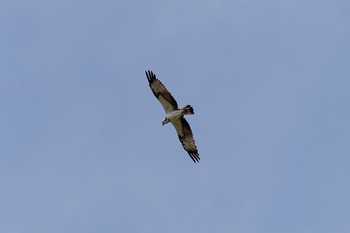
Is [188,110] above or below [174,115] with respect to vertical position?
below

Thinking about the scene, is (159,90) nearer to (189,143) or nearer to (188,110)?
(188,110)

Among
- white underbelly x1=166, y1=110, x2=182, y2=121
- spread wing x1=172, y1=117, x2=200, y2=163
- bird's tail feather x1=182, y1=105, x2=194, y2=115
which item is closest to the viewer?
bird's tail feather x1=182, y1=105, x2=194, y2=115

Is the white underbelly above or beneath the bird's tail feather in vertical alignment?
above

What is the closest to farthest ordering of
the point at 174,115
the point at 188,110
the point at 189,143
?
the point at 188,110, the point at 174,115, the point at 189,143

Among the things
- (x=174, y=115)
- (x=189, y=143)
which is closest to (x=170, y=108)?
(x=174, y=115)

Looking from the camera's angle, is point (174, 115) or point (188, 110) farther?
point (174, 115)

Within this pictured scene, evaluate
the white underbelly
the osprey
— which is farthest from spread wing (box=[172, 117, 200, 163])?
the white underbelly

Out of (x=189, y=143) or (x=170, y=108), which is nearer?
(x=170, y=108)

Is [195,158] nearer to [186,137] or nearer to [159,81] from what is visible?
[186,137]

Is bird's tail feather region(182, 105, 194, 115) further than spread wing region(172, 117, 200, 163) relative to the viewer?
No

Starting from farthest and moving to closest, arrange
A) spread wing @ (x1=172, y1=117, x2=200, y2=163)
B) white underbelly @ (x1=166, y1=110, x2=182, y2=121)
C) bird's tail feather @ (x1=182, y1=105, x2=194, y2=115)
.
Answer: spread wing @ (x1=172, y1=117, x2=200, y2=163)
white underbelly @ (x1=166, y1=110, x2=182, y2=121)
bird's tail feather @ (x1=182, y1=105, x2=194, y2=115)

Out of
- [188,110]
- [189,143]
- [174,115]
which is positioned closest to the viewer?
[188,110]

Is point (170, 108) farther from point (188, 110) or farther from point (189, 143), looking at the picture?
point (189, 143)

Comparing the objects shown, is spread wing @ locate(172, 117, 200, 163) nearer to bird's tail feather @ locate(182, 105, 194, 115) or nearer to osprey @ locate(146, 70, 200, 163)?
osprey @ locate(146, 70, 200, 163)
